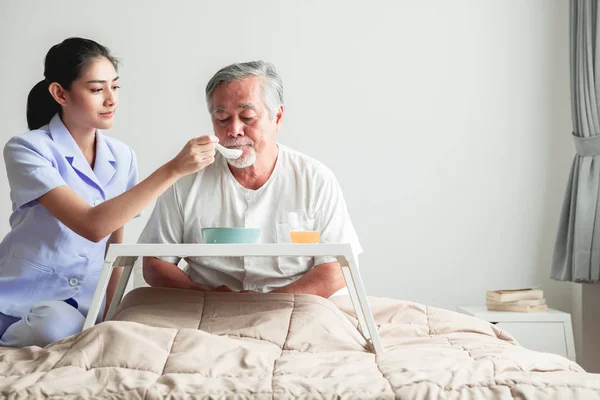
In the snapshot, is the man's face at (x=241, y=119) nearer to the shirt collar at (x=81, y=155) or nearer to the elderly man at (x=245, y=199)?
the elderly man at (x=245, y=199)

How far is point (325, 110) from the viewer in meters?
3.82

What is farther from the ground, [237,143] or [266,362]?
[237,143]

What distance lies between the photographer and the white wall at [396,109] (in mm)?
3812

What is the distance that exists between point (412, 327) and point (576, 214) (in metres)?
1.59

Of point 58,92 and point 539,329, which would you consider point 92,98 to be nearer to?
point 58,92

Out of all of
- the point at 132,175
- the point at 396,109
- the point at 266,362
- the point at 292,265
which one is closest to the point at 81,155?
the point at 132,175

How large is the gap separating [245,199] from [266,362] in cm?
86

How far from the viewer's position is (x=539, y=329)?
320 cm

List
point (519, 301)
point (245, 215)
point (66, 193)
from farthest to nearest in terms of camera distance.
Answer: point (519, 301) < point (245, 215) < point (66, 193)

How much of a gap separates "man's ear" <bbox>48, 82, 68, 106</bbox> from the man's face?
46 centimetres

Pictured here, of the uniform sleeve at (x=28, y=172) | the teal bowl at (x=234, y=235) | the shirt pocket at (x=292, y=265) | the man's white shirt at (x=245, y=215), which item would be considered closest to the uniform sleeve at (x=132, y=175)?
the man's white shirt at (x=245, y=215)

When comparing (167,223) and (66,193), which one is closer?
(66,193)

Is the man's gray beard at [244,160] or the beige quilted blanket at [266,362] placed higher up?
the man's gray beard at [244,160]

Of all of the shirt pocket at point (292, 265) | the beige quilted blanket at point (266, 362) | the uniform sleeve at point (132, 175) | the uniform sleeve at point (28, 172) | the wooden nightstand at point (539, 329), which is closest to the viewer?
the beige quilted blanket at point (266, 362)
